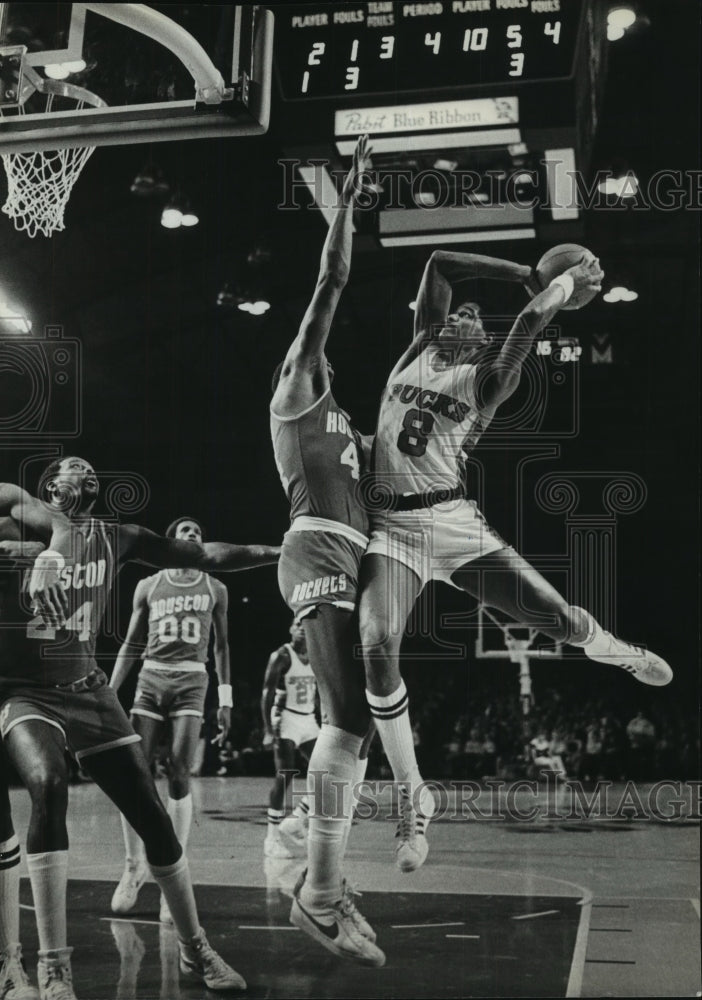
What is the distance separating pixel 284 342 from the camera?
4.32 meters

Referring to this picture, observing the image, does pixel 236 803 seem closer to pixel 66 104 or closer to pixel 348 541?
pixel 348 541

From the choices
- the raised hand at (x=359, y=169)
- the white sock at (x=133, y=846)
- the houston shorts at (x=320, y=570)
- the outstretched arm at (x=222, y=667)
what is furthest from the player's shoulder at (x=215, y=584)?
the raised hand at (x=359, y=169)

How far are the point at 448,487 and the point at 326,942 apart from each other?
1839 mm

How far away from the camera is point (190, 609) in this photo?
4383mm

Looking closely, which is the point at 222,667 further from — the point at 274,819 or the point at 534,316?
the point at 534,316

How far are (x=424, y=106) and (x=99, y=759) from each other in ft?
9.76

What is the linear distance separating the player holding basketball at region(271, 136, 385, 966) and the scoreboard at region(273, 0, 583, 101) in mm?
822

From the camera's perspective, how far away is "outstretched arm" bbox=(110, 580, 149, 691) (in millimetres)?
4281

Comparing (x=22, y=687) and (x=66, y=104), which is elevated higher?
(x=66, y=104)

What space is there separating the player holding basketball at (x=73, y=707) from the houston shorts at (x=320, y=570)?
11 cm

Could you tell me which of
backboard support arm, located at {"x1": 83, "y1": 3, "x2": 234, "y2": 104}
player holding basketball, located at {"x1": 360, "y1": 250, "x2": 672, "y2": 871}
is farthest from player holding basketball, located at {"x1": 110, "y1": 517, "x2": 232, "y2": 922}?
backboard support arm, located at {"x1": 83, "y1": 3, "x2": 234, "y2": 104}

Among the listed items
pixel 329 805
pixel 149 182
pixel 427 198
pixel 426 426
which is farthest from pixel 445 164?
pixel 329 805

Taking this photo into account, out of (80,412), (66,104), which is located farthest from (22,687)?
(66,104)

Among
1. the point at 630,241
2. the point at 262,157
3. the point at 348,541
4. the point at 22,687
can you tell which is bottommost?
the point at 22,687
